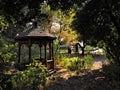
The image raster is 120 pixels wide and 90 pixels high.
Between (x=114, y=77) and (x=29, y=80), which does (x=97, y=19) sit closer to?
(x=114, y=77)

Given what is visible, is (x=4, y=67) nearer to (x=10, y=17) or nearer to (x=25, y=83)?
(x=25, y=83)

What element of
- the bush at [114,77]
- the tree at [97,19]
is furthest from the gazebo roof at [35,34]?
the bush at [114,77]

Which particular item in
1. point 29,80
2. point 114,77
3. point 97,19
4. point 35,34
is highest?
point 97,19

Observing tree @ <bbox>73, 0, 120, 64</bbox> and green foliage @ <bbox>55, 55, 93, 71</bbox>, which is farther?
green foliage @ <bbox>55, 55, 93, 71</bbox>

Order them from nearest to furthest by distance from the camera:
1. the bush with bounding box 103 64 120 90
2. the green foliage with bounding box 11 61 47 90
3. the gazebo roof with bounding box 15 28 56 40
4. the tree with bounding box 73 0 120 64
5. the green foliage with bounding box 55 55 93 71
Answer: the green foliage with bounding box 11 61 47 90 → the bush with bounding box 103 64 120 90 → the tree with bounding box 73 0 120 64 → the gazebo roof with bounding box 15 28 56 40 → the green foliage with bounding box 55 55 93 71

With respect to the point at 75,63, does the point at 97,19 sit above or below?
above

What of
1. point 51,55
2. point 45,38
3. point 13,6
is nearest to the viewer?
point 13,6

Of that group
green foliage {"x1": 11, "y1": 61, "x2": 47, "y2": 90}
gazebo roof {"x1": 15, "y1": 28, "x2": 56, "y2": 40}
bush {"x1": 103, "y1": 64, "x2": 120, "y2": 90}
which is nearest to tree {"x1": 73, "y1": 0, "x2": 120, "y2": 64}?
bush {"x1": 103, "y1": 64, "x2": 120, "y2": 90}

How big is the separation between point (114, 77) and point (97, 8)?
4.46 metres

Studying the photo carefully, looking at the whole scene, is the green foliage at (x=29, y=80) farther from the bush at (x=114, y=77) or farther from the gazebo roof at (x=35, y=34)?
the gazebo roof at (x=35, y=34)

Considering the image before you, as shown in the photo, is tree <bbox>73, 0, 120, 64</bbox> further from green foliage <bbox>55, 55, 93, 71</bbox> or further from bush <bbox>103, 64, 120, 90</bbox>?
green foliage <bbox>55, 55, 93, 71</bbox>

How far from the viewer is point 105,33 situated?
47.6 feet

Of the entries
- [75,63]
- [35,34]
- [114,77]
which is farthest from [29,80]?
[75,63]

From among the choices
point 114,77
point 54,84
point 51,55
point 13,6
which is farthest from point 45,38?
point 13,6
